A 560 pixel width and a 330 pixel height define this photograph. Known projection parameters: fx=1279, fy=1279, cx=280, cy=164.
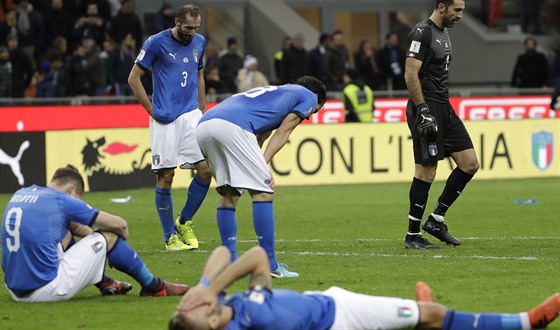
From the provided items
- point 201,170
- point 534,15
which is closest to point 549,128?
point 201,170

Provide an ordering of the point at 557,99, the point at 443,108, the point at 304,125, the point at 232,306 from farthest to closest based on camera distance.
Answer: the point at 557,99 < the point at 304,125 < the point at 443,108 < the point at 232,306

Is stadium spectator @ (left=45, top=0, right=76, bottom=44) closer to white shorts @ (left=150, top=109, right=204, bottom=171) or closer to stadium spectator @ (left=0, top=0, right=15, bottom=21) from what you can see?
stadium spectator @ (left=0, top=0, right=15, bottom=21)

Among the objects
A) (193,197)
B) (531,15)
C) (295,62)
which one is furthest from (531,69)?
(193,197)

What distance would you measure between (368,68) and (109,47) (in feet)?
19.6

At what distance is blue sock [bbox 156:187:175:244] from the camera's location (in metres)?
12.4

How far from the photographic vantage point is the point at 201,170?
40.8 feet

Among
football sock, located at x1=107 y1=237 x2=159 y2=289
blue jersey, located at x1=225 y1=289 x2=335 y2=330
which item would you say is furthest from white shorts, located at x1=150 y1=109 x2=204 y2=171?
blue jersey, located at x1=225 y1=289 x2=335 y2=330

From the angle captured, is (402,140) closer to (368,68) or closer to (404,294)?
(368,68)

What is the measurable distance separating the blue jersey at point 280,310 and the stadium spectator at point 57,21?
775 inches

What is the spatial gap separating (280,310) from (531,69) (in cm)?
2280

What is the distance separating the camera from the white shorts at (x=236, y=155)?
971 centimetres

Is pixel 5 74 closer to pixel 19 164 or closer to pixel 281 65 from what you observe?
pixel 19 164

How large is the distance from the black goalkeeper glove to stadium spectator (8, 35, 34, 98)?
14378 mm

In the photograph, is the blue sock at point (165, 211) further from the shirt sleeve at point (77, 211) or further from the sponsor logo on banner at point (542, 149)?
the sponsor logo on banner at point (542, 149)
